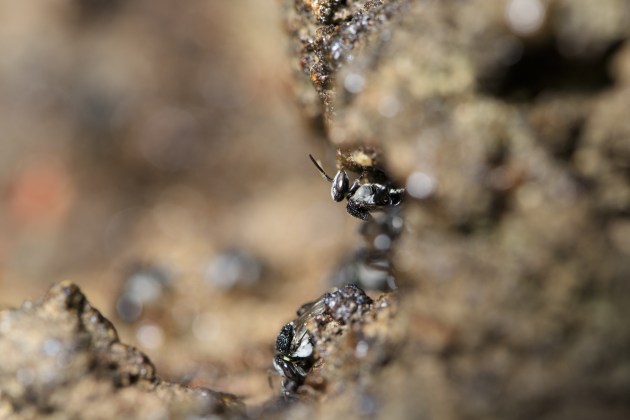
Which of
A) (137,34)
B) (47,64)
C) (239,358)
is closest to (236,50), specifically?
(137,34)

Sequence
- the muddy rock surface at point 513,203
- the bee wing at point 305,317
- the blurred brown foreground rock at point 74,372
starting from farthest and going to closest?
the bee wing at point 305,317 → the blurred brown foreground rock at point 74,372 → the muddy rock surface at point 513,203

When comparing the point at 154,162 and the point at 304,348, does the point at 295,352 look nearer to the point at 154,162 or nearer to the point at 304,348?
the point at 304,348

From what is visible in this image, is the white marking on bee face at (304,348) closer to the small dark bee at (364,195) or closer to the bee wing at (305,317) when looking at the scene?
the bee wing at (305,317)

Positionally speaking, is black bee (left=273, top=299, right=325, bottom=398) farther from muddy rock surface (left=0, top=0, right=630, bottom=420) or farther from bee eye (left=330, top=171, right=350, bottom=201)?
bee eye (left=330, top=171, right=350, bottom=201)

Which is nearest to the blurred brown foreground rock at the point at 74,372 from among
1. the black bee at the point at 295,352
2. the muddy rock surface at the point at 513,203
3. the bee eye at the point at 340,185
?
the black bee at the point at 295,352

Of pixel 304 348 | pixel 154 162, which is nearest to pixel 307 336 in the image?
pixel 304 348

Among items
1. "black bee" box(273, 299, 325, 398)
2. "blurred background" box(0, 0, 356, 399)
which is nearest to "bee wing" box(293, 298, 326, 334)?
"black bee" box(273, 299, 325, 398)

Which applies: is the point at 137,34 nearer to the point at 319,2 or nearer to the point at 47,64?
the point at 47,64

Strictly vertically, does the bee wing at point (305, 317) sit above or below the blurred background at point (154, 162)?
below
